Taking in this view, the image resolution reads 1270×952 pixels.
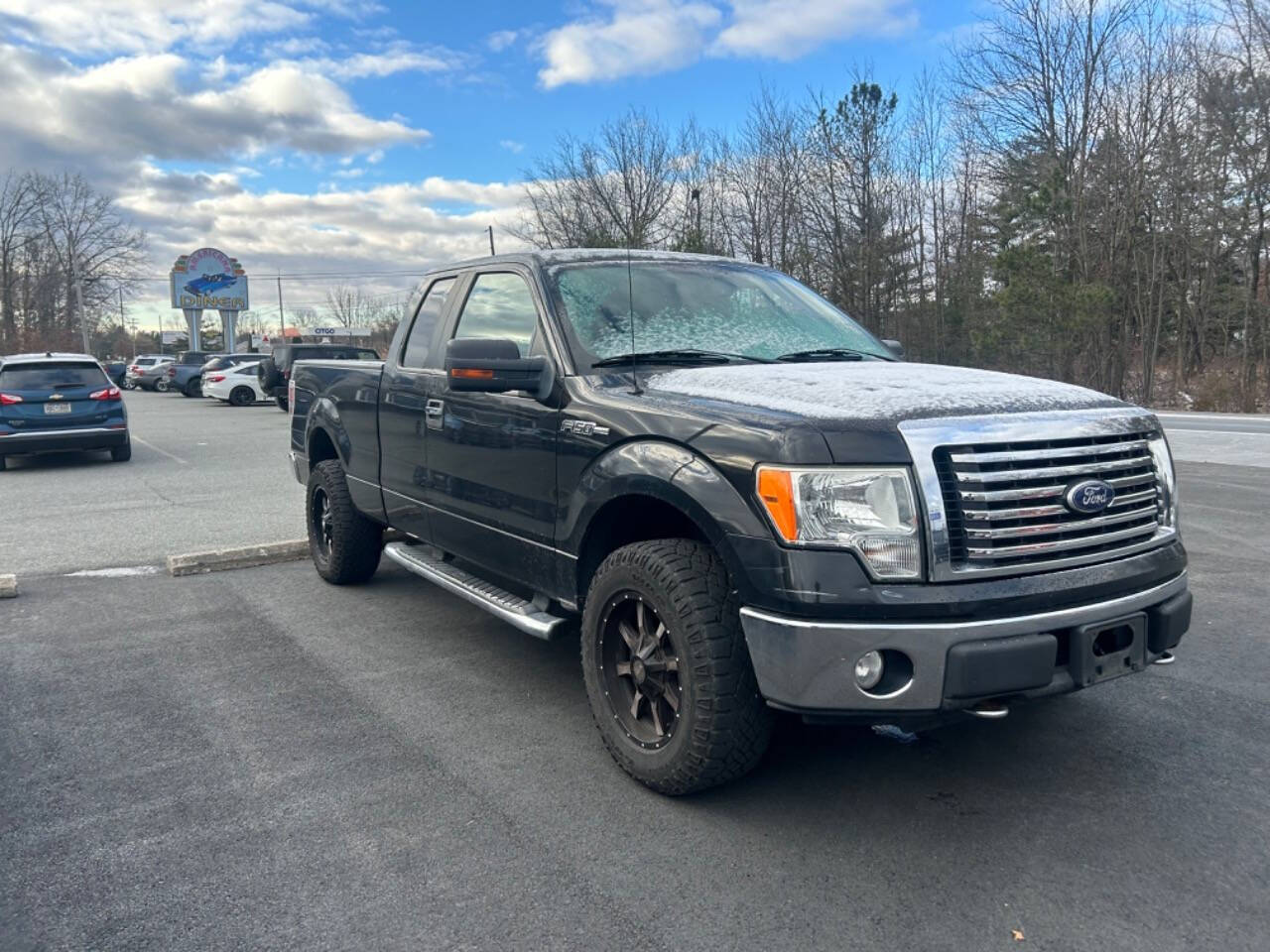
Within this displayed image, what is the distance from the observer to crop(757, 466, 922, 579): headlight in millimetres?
2773

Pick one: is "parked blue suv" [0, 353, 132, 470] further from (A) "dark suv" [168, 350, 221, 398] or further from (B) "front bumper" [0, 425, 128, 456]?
(A) "dark suv" [168, 350, 221, 398]

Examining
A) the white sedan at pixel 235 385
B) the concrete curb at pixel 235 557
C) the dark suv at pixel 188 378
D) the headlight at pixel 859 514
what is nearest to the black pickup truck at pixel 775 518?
the headlight at pixel 859 514

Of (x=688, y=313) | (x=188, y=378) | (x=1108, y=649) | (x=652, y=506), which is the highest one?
(x=688, y=313)

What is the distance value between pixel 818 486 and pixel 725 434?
1.24ft

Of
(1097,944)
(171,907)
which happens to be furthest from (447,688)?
(1097,944)

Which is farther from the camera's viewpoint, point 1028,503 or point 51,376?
point 51,376

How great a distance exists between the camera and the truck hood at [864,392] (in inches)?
115

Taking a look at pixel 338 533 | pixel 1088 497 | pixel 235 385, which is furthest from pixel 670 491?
pixel 235 385

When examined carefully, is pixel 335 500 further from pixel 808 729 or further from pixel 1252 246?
pixel 1252 246

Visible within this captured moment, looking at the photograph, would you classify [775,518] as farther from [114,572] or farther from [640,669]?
[114,572]

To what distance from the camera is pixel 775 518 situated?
285cm

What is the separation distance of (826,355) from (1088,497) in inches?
58.3

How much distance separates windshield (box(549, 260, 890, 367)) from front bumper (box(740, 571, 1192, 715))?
5.09 feet

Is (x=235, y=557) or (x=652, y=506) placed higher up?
(x=652, y=506)
